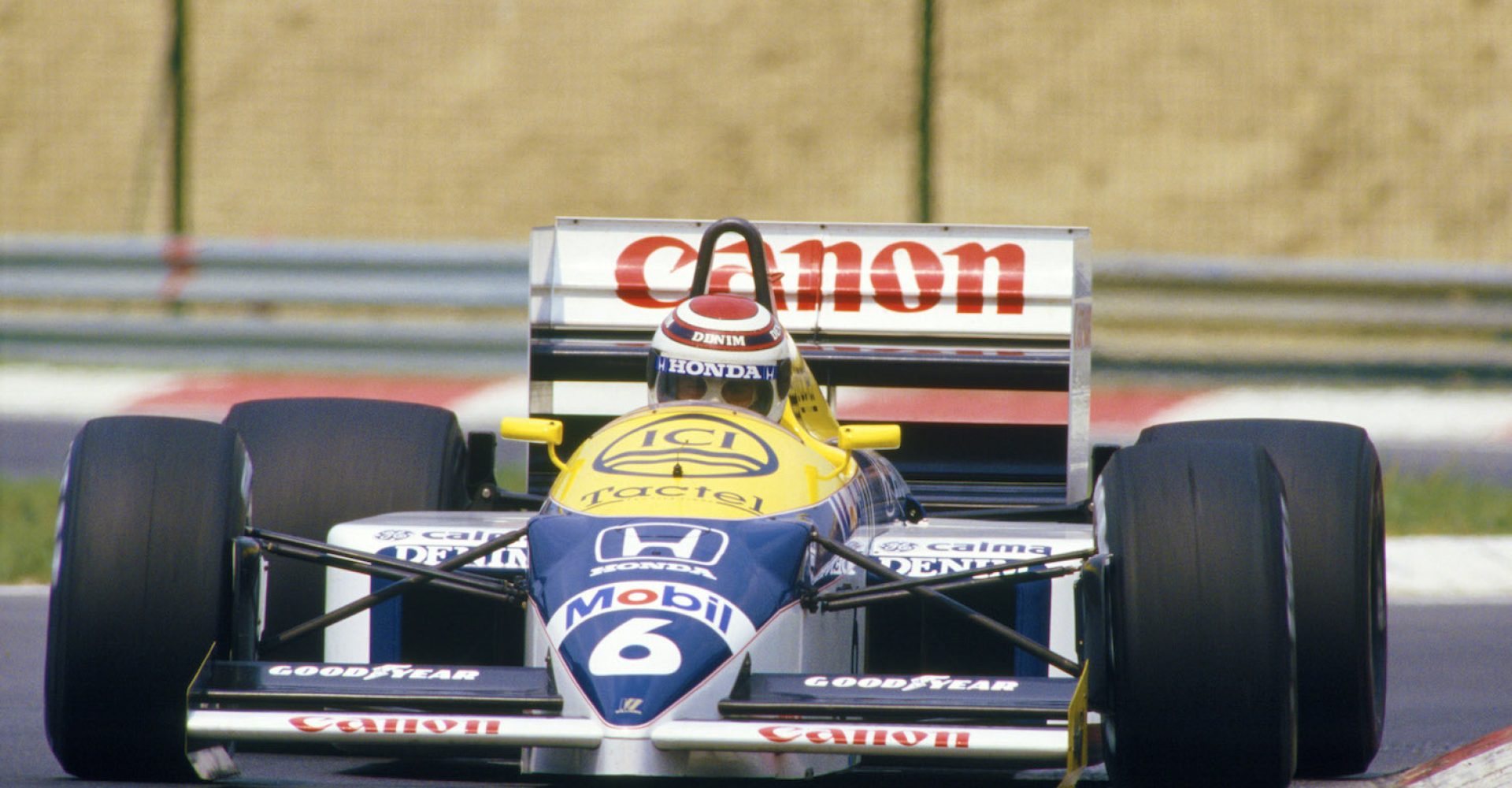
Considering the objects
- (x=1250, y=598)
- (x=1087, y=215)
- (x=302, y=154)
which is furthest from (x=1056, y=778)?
(x=302, y=154)

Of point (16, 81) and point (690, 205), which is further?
point (16, 81)

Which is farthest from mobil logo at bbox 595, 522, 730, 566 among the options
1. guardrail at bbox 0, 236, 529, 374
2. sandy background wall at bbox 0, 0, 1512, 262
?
sandy background wall at bbox 0, 0, 1512, 262

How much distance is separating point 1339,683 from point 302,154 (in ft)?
42.3

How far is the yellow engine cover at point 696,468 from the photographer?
5.48 meters

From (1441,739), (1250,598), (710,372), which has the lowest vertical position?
(1441,739)

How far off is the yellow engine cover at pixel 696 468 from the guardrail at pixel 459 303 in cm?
712

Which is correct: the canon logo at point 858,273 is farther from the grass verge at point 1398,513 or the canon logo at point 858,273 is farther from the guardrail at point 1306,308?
the guardrail at point 1306,308

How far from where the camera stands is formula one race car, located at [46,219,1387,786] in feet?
15.4

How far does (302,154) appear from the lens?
1745cm

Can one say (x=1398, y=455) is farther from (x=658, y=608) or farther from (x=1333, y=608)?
(x=658, y=608)

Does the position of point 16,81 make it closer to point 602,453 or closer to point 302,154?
point 302,154

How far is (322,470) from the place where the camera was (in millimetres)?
6766

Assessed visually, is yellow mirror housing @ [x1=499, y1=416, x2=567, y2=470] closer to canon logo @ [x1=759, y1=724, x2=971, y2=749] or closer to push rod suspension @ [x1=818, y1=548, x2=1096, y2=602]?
push rod suspension @ [x1=818, y1=548, x2=1096, y2=602]

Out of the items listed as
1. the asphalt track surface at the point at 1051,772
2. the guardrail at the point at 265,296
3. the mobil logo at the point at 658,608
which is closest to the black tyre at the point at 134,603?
the asphalt track surface at the point at 1051,772
